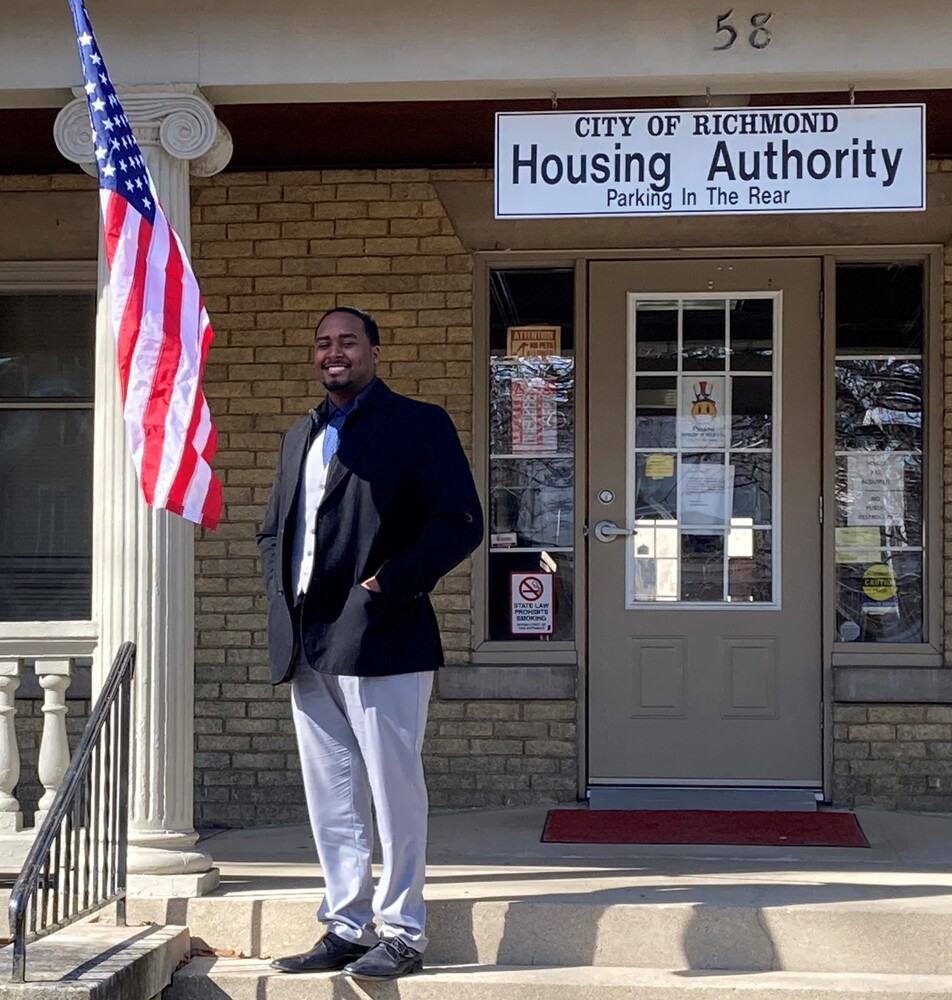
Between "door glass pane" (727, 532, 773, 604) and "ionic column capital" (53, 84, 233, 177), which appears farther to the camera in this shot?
"door glass pane" (727, 532, 773, 604)

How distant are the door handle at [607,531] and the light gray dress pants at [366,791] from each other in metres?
2.41

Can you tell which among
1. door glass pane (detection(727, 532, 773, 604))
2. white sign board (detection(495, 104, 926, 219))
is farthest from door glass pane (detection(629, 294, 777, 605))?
white sign board (detection(495, 104, 926, 219))

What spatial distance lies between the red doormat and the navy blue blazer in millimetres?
1840

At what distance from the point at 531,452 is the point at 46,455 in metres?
2.39

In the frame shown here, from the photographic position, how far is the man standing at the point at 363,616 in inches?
167

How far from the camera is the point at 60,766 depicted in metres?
5.00

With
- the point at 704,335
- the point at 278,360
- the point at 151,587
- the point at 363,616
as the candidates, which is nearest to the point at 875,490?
the point at 704,335

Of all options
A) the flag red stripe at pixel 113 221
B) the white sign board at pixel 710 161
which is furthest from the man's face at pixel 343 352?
the white sign board at pixel 710 161

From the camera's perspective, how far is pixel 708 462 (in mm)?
6680

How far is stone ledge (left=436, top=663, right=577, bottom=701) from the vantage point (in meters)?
6.54

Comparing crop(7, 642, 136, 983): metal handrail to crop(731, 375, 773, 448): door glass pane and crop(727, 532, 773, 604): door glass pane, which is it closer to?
crop(727, 532, 773, 604): door glass pane

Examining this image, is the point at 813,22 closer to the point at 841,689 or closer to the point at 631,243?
the point at 631,243

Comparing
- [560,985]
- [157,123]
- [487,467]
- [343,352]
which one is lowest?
[560,985]

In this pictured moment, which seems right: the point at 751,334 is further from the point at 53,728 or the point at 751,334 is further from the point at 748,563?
the point at 53,728
